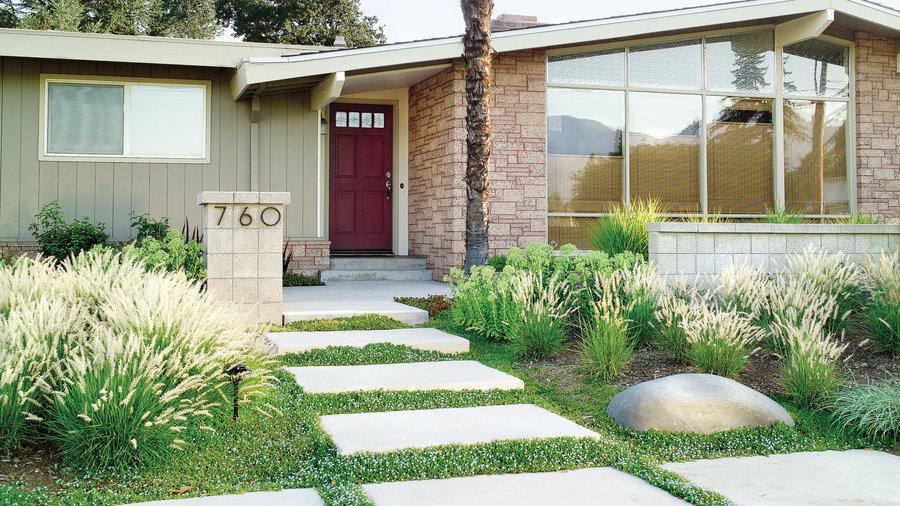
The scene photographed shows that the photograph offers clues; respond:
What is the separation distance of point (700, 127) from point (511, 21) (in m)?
3.35

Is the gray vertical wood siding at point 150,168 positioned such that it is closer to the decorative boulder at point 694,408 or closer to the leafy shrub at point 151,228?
the leafy shrub at point 151,228

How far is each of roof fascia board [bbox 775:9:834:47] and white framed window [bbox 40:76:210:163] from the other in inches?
330

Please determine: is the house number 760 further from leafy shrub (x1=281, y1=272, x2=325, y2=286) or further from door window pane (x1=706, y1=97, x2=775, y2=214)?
door window pane (x1=706, y1=97, x2=775, y2=214)

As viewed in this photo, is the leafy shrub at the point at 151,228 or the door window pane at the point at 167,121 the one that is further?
the door window pane at the point at 167,121

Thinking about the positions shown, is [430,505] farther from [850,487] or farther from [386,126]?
[386,126]

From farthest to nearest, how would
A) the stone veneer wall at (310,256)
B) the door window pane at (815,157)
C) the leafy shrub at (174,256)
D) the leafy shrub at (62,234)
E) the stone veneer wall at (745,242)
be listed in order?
the door window pane at (815,157), the stone veneer wall at (310,256), the leafy shrub at (62,234), the stone veneer wall at (745,242), the leafy shrub at (174,256)

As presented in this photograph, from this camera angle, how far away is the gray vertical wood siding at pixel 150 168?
10.1 m

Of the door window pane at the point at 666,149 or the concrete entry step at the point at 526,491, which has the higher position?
the door window pane at the point at 666,149

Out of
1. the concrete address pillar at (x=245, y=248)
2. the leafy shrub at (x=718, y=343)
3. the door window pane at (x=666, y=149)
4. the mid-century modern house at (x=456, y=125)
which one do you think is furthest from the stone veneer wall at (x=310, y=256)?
the leafy shrub at (x=718, y=343)

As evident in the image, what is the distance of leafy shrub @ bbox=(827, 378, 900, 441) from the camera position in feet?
15.0

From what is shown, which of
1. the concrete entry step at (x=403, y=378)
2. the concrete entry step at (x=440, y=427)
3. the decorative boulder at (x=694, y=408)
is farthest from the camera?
the concrete entry step at (x=403, y=378)

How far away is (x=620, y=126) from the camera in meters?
11.4

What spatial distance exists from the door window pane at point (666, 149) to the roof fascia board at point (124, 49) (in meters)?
5.27

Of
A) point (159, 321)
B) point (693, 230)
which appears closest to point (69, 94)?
point (159, 321)
